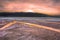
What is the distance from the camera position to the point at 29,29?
159 centimetres

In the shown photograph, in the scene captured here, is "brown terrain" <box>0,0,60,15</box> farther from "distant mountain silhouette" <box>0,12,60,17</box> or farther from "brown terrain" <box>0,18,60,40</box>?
"brown terrain" <box>0,18,60,40</box>

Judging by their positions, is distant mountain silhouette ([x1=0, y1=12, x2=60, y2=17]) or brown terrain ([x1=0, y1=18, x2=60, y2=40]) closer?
brown terrain ([x1=0, y1=18, x2=60, y2=40])

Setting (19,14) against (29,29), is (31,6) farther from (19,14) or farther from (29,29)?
(29,29)

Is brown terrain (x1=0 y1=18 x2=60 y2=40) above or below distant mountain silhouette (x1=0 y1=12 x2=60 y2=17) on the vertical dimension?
below

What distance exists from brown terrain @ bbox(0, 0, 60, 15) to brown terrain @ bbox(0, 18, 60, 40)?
6.6 inches

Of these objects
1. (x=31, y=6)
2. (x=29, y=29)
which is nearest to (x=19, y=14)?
(x=31, y=6)

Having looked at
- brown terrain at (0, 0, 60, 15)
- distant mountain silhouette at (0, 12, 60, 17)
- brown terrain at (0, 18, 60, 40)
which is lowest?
brown terrain at (0, 18, 60, 40)

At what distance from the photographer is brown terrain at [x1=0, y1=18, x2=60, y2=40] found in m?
1.39

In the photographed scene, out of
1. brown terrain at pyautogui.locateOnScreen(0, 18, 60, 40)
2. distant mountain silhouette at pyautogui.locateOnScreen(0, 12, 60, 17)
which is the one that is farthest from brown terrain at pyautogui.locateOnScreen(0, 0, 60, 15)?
brown terrain at pyautogui.locateOnScreen(0, 18, 60, 40)

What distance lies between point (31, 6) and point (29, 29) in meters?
0.43

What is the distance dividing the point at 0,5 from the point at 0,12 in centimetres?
11

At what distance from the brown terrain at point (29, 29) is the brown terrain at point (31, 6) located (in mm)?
169

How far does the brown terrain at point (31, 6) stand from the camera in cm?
185

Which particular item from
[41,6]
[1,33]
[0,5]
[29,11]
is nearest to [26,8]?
[29,11]
